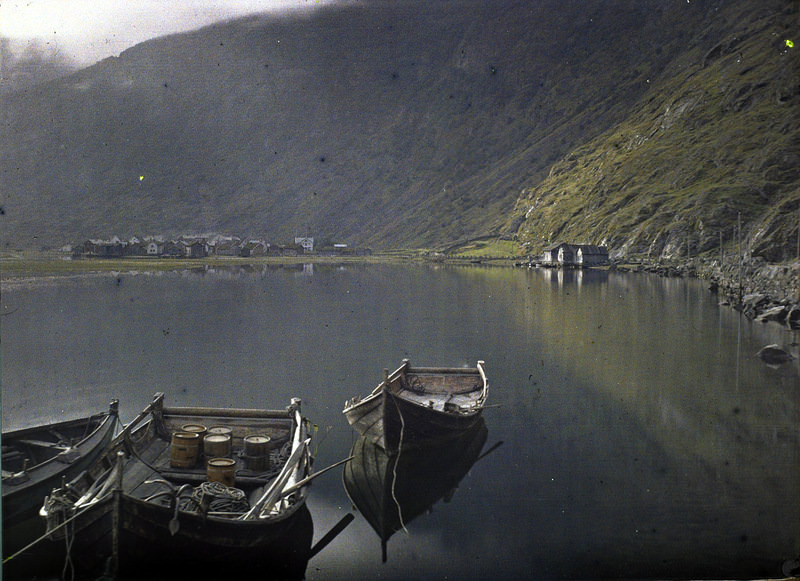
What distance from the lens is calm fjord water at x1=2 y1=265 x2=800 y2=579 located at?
6.73m

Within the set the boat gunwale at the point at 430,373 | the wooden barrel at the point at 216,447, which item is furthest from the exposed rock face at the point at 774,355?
the wooden barrel at the point at 216,447

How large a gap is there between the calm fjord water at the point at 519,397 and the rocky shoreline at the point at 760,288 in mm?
1020

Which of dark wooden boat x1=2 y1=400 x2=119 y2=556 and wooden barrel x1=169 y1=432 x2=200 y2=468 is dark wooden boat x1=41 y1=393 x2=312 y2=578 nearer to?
wooden barrel x1=169 y1=432 x2=200 y2=468

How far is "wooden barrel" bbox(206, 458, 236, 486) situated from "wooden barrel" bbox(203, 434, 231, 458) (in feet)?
1.42

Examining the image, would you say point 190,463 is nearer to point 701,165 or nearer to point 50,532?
point 50,532

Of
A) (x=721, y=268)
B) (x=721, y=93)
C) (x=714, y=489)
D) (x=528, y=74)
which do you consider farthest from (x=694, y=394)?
(x=721, y=93)

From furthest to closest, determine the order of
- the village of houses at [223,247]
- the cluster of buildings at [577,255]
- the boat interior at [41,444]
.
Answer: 1. the cluster of buildings at [577,255]
2. the village of houses at [223,247]
3. the boat interior at [41,444]

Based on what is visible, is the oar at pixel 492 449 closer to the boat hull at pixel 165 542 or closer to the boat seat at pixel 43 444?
the boat hull at pixel 165 542

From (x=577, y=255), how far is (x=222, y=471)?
52327 mm

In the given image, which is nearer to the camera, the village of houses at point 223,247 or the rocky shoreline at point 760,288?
the rocky shoreline at point 760,288

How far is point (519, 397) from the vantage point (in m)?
12.6

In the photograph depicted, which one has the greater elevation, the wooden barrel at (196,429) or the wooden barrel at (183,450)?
the wooden barrel at (196,429)

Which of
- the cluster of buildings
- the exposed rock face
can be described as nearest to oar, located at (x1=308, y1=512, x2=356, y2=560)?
the exposed rock face

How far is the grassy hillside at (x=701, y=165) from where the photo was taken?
37.0m
